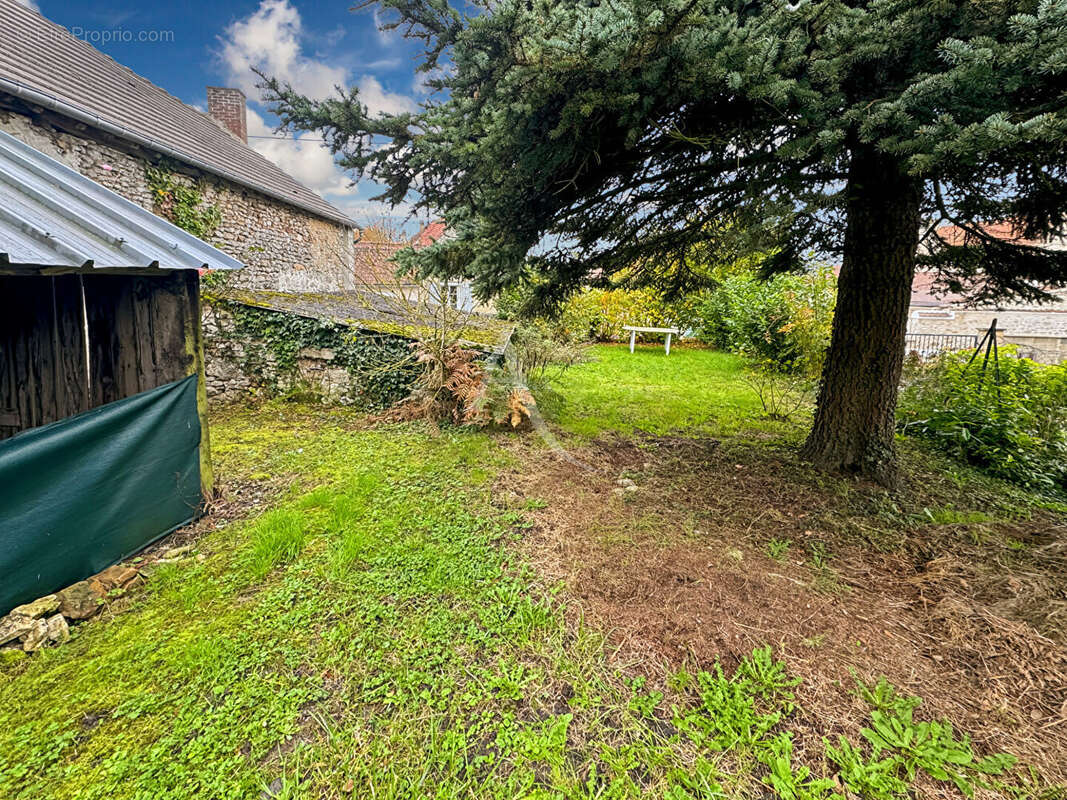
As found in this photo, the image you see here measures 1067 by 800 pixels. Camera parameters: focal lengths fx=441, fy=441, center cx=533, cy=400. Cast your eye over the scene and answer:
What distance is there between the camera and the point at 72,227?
286 centimetres

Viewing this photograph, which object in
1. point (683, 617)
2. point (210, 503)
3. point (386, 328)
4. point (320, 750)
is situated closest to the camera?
point (320, 750)

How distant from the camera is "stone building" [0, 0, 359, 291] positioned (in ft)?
20.5

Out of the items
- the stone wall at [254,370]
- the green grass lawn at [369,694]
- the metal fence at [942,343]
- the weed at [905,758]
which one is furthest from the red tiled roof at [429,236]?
the metal fence at [942,343]

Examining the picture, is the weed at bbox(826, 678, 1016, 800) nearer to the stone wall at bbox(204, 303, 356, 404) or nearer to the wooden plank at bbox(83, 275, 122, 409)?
the wooden plank at bbox(83, 275, 122, 409)

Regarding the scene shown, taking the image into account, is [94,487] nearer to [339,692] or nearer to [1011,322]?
[339,692]

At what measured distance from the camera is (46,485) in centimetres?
259

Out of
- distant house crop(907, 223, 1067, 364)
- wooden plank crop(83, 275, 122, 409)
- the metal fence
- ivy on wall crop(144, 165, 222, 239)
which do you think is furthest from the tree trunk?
the metal fence

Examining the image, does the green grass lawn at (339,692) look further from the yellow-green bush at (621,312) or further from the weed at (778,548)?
the yellow-green bush at (621,312)

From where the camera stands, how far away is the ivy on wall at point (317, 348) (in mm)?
7066

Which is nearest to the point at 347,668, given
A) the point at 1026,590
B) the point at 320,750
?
the point at 320,750

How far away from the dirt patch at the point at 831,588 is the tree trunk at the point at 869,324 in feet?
1.45

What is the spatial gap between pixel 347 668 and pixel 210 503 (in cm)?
257

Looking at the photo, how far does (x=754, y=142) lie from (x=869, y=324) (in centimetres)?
202

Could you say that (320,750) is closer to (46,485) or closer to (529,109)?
(46,485)
